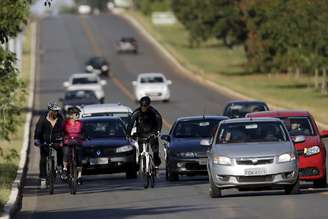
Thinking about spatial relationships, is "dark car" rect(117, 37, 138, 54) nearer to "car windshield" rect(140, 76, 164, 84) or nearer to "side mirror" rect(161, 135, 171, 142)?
"car windshield" rect(140, 76, 164, 84)

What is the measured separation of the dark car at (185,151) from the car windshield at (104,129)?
170cm

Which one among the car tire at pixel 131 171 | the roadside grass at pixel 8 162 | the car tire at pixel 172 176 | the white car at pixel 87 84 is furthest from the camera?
the white car at pixel 87 84

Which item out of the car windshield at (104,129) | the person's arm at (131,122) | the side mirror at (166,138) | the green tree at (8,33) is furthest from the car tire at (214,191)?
the car windshield at (104,129)

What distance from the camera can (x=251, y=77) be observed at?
3501 inches

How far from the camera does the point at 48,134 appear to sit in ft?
85.6

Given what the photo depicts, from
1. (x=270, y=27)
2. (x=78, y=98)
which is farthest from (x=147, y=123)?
(x=270, y=27)

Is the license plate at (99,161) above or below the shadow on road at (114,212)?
below

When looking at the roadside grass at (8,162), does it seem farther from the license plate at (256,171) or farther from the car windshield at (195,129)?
the license plate at (256,171)

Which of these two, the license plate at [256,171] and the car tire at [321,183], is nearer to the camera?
the license plate at [256,171]

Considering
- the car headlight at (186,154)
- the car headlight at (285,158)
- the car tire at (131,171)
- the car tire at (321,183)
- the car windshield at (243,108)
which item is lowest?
the car tire at (131,171)

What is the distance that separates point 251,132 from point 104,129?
793 cm

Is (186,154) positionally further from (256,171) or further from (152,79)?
(152,79)

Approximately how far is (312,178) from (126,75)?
72.0 m

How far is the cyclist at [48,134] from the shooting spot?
25656mm
